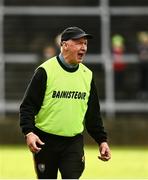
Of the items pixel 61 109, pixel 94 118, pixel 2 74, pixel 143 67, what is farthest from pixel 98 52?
pixel 61 109

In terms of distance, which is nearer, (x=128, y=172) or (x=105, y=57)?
(x=128, y=172)

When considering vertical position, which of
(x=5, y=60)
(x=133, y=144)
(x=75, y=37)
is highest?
(x=75, y=37)

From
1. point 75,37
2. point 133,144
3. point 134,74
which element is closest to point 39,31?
point 134,74

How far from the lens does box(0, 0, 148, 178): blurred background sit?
22656 millimetres

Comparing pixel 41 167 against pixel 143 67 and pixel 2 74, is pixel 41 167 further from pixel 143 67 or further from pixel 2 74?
pixel 143 67

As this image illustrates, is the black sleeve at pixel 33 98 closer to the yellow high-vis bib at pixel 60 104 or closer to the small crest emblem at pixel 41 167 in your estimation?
the yellow high-vis bib at pixel 60 104

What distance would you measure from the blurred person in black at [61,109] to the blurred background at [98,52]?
43.0 ft

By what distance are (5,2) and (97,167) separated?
333 inches

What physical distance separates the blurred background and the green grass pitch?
0.62 m

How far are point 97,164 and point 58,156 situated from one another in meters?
8.87

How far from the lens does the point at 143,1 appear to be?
82.4 ft

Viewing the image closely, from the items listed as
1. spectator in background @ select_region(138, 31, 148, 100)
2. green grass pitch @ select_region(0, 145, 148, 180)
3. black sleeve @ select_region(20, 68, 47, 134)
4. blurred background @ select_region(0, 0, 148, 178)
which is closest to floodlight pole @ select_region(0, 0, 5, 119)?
blurred background @ select_region(0, 0, 148, 178)

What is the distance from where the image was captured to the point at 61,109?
30.0ft

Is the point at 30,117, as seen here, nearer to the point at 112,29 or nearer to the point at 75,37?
the point at 75,37
